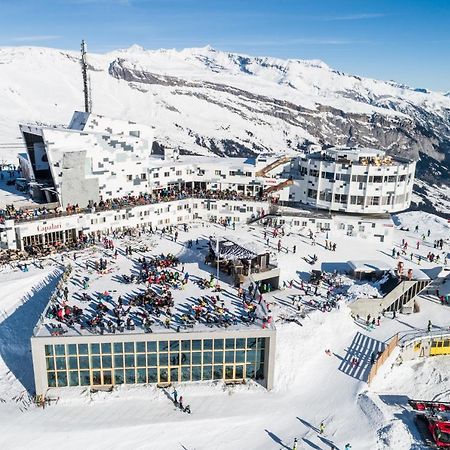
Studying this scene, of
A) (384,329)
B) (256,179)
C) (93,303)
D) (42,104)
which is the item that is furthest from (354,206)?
(42,104)

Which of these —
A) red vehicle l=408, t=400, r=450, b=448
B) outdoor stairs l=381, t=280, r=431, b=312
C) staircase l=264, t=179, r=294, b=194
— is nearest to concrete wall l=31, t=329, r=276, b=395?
red vehicle l=408, t=400, r=450, b=448

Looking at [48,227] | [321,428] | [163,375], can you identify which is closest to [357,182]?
[321,428]

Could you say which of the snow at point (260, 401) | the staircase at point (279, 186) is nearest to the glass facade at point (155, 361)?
the snow at point (260, 401)

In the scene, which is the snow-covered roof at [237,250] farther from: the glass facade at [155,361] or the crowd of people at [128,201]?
the crowd of people at [128,201]

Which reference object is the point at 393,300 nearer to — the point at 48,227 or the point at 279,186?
the point at 279,186

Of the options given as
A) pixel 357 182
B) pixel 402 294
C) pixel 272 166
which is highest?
pixel 272 166

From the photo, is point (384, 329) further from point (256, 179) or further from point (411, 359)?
point (256, 179)
